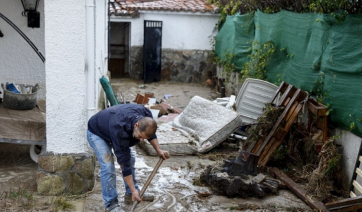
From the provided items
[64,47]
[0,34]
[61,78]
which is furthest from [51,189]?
[0,34]

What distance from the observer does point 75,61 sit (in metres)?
5.12

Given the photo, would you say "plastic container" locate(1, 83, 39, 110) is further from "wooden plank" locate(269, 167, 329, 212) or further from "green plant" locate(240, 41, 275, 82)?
"green plant" locate(240, 41, 275, 82)

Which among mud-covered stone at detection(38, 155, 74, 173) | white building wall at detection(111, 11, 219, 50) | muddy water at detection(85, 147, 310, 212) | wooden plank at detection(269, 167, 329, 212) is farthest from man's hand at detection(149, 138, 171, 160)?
white building wall at detection(111, 11, 219, 50)

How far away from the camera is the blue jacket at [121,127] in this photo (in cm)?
441

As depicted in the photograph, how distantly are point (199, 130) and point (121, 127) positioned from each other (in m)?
3.58

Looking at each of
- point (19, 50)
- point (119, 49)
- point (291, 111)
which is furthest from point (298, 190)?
point (119, 49)

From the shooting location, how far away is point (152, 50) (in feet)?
51.0

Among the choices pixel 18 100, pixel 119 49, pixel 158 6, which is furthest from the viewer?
pixel 119 49

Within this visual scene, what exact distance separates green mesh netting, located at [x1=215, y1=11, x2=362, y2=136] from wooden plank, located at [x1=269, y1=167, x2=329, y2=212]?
3.13ft

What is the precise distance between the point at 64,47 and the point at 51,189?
5.36ft

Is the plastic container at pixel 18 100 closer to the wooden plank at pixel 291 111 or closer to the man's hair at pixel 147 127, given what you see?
the man's hair at pixel 147 127

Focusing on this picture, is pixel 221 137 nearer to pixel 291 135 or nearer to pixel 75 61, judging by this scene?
pixel 291 135

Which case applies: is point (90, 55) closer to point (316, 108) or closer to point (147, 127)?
point (147, 127)

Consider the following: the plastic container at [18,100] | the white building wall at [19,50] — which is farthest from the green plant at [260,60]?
the plastic container at [18,100]
